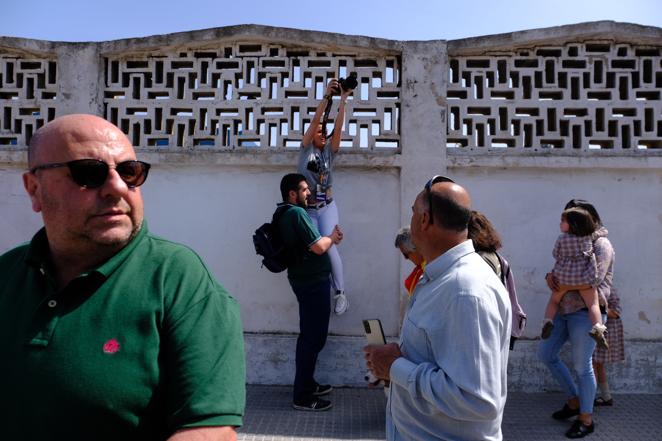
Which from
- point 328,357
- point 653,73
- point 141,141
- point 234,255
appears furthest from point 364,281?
point 653,73

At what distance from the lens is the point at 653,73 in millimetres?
5398

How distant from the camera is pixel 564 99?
A: 540 centimetres

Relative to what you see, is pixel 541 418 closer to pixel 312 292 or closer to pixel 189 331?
pixel 312 292

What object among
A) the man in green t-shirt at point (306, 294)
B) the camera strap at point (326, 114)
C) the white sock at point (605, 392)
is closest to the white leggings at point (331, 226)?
the man in green t-shirt at point (306, 294)

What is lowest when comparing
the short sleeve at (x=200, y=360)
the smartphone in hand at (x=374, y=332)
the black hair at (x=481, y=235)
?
the smartphone in hand at (x=374, y=332)

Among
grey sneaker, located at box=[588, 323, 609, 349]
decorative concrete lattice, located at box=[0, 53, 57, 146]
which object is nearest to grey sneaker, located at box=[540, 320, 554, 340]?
grey sneaker, located at box=[588, 323, 609, 349]

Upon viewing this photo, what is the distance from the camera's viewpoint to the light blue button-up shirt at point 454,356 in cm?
186

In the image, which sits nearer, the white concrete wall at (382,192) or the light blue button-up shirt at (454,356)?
the light blue button-up shirt at (454,356)

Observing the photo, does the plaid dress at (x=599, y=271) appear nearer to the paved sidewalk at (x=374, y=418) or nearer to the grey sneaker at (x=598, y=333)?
the grey sneaker at (x=598, y=333)

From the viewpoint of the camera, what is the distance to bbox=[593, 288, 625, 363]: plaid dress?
471 centimetres

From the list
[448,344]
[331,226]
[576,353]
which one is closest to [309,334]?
[331,226]

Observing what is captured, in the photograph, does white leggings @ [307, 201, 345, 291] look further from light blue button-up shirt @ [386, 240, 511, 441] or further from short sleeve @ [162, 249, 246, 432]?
short sleeve @ [162, 249, 246, 432]

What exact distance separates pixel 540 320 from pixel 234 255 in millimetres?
2956

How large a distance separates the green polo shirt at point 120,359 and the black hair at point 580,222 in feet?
11.6
